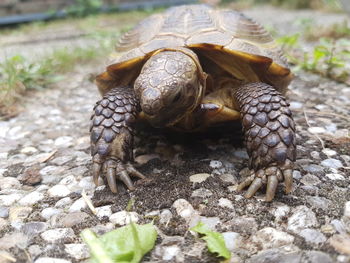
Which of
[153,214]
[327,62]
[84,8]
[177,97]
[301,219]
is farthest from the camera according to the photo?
[84,8]

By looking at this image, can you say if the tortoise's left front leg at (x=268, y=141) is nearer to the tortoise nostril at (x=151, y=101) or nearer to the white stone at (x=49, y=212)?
the tortoise nostril at (x=151, y=101)

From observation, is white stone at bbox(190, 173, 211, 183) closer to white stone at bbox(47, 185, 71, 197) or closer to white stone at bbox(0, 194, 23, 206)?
white stone at bbox(47, 185, 71, 197)

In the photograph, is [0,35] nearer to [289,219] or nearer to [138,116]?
[138,116]

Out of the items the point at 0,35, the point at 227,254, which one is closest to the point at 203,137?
the point at 227,254

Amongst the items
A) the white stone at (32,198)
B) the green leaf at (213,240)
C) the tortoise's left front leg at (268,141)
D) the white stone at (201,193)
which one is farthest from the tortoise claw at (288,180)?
the white stone at (32,198)


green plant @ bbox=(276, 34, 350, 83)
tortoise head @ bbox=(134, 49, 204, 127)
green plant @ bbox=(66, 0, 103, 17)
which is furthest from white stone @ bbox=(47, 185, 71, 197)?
green plant @ bbox=(66, 0, 103, 17)

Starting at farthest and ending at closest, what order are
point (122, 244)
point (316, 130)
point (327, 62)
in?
point (327, 62), point (316, 130), point (122, 244)

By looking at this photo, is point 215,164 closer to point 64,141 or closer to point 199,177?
point 199,177

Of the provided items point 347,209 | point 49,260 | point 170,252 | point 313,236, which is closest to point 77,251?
point 49,260
